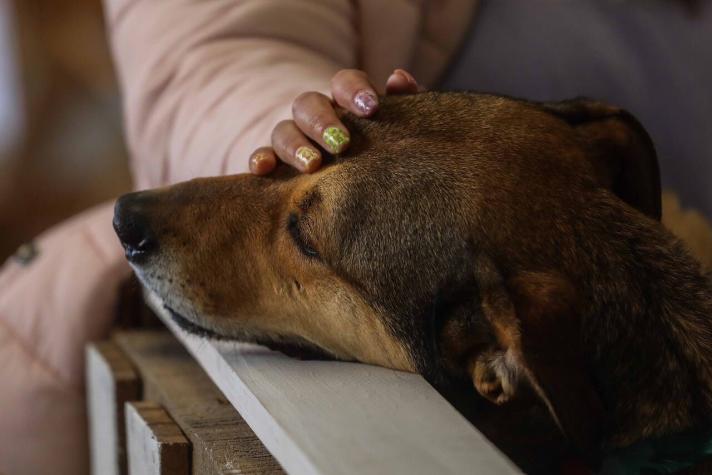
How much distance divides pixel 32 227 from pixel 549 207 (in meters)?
3.51

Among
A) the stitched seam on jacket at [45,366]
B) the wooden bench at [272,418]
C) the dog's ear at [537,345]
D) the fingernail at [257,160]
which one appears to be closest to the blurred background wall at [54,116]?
the stitched seam on jacket at [45,366]

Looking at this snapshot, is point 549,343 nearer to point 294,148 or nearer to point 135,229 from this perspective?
point 294,148

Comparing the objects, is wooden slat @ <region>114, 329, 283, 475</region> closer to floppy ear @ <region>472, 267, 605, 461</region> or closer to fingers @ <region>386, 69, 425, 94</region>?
floppy ear @ <region>472, 267, 605, 461</region>

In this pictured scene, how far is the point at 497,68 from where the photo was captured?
2.04 m

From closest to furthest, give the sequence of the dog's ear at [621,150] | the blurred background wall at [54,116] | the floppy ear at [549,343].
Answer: the floppy ear at [549,343]
the dog's ear at [621,150]
the blurred background wall at [54,116]

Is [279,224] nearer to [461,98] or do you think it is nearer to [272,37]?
[461,98]

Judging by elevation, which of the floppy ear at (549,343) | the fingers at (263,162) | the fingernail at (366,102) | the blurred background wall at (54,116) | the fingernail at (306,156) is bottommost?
the blurred background wall at (54,116)

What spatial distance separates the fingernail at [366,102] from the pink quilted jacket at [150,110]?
1.23 ft

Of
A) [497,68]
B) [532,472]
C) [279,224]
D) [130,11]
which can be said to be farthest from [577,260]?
[130,11]

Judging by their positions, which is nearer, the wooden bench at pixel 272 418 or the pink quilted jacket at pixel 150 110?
the wooden bench at pixel 272 418

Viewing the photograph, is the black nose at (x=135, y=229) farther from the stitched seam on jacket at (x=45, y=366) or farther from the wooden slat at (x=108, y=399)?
the stitched seam on jacket at (x=45, y=366)

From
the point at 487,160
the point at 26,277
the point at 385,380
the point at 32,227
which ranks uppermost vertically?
the point at 487,160

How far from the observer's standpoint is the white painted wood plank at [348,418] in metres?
0.97

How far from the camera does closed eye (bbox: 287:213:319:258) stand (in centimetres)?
131
